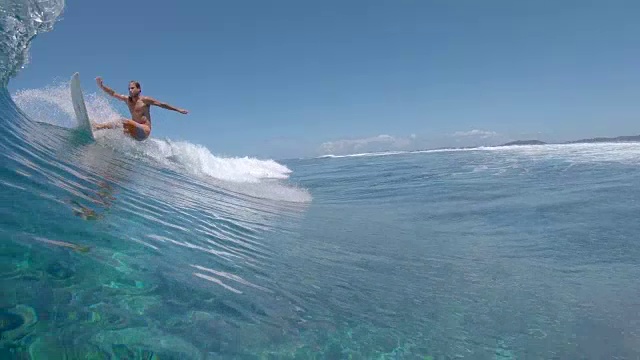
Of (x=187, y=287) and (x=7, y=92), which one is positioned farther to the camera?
(x=7, y=92)

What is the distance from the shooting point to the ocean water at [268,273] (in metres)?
3.00

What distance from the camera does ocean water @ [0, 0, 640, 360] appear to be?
9.86ft

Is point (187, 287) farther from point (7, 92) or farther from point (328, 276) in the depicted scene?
point (7, 92)

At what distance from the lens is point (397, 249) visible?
668cm

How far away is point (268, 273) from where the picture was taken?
4.71 meters

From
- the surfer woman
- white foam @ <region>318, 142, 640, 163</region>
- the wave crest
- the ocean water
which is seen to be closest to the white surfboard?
the surfer woman

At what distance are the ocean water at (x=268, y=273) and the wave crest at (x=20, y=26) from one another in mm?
38

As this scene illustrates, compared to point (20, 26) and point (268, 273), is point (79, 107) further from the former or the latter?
point (268, 273)

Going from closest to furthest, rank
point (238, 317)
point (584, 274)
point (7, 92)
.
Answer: point (238, 317), point (584, 274), point (7, 92)

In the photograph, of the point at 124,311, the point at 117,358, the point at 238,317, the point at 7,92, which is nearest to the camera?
the point at 117,358

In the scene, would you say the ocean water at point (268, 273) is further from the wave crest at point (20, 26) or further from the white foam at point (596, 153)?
the white foam at point (596, 153)

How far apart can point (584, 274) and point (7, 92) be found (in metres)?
12.5

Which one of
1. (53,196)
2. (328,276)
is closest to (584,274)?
(328,276)

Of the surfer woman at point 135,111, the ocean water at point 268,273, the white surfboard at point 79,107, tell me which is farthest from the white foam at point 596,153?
the white surfboard at point 79,107
